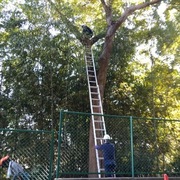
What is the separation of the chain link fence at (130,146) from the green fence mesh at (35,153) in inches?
14.1

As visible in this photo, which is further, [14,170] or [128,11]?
[128,11]

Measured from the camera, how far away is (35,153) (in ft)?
21.8

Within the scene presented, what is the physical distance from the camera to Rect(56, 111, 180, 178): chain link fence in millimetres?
6582

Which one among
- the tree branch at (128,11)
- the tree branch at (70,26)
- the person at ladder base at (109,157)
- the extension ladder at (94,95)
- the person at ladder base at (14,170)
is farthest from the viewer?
the tree branch at (128,11)

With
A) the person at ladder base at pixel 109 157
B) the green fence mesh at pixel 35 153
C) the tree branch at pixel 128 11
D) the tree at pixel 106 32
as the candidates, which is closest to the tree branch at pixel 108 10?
the tree at pixel 106 32

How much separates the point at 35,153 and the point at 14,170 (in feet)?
1.84

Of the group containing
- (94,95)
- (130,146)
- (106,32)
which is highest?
(106,32)

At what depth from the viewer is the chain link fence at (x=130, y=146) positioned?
21.6 feet

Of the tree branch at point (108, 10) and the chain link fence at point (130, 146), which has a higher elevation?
the tree branch at point (108, 10)

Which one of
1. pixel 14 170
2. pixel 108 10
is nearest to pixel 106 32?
pixel 108 10

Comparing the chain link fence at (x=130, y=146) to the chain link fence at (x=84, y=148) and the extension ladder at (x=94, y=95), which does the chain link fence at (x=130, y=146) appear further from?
the extension ladder at (x=94, y=95)

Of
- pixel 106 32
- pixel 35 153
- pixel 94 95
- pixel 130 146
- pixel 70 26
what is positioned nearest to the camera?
pixel 35 153

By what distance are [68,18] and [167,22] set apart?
433 cm

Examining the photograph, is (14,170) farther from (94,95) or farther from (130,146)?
(94,95)
